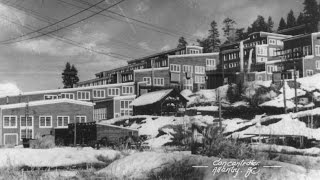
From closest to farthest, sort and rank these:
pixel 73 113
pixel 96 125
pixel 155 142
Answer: pixel 155 142
pixel 96 125
pixel 73 113

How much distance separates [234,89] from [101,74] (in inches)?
1290

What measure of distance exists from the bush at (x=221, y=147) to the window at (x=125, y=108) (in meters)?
37.1

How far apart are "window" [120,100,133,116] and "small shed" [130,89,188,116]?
11.1 ft

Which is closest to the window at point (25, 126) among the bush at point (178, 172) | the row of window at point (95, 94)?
the row of window at point (95, 94)

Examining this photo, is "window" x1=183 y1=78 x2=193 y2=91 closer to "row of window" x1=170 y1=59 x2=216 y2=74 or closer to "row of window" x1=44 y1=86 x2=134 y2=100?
"row of window" x1=170 y1=59 x2=216 y2=74

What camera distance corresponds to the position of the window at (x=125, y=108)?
1916 inches

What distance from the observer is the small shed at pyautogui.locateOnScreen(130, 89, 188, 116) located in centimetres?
4390

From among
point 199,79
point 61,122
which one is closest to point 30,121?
point 61,122

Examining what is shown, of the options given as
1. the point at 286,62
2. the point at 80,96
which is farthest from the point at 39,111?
the point at 286,62

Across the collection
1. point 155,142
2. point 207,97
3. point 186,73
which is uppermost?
point 186,73

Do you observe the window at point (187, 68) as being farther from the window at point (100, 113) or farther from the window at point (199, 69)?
the window at point (100, 113)

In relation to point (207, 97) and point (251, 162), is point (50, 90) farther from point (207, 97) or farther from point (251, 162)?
point (251, 162)

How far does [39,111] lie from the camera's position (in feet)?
127

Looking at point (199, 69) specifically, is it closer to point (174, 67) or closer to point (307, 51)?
point (174, 67)
